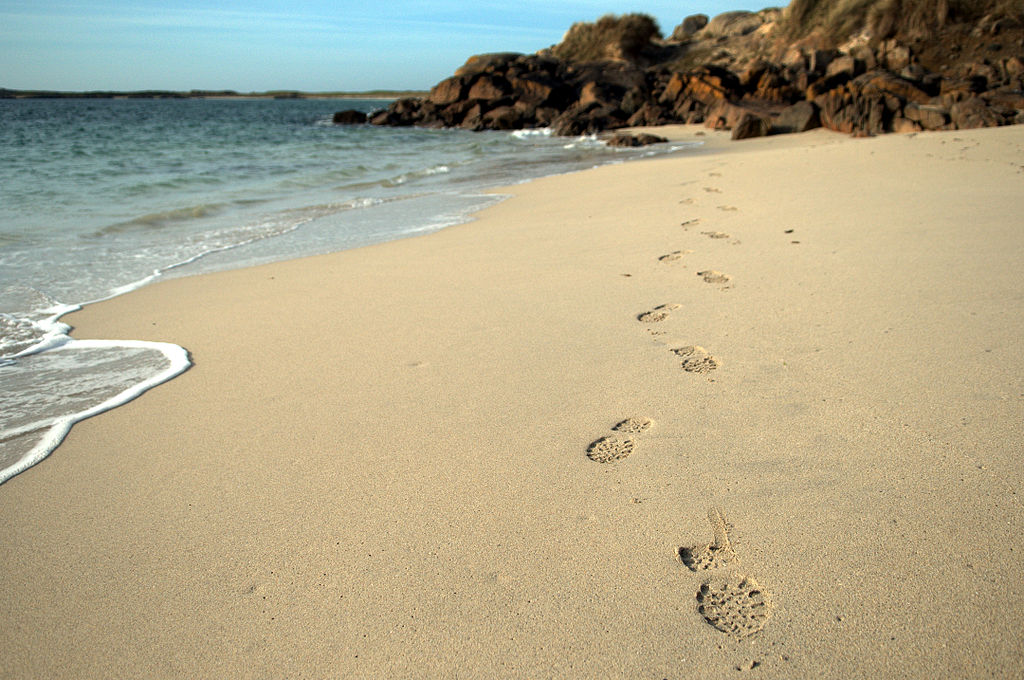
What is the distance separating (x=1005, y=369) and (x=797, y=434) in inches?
34.0

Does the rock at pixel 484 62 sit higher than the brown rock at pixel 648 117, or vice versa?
the rock at pixel 484 62

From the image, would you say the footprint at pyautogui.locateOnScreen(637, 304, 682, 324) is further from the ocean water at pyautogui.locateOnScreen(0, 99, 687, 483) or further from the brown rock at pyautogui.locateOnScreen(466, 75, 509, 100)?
the brown rock at pyautogui.locateOnScreen(466, 75, 509, 100)

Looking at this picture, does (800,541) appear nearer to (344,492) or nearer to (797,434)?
(797,434)

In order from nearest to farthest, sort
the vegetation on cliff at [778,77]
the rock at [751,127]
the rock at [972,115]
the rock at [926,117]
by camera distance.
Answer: the rock at [972,115] < the rock at [926,117] < the vegetation on cliff at [778,77] < the rock at [751,127]

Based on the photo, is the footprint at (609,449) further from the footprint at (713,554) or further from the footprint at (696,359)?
the footprint at (696,359)

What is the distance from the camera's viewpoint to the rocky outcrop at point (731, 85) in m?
12.1

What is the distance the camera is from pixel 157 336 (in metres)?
3.33

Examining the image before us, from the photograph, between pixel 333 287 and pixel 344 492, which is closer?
pixel 344 492

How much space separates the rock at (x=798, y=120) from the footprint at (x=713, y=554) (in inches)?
540

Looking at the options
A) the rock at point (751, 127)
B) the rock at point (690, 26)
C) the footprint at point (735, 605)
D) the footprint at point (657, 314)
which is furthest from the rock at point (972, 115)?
the rock at point (690, 26)

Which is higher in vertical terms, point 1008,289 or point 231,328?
point 1008,289

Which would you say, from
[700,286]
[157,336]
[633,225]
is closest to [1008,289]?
[700,286]

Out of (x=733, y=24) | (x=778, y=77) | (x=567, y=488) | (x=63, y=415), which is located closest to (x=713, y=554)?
(x=567, y=488)

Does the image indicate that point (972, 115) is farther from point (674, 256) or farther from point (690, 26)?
point (690, 26)
